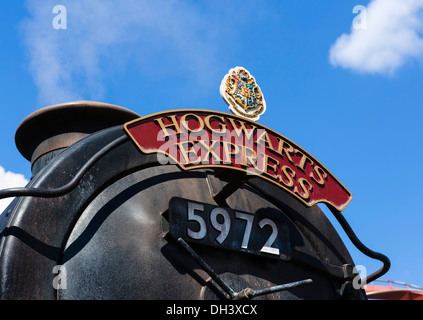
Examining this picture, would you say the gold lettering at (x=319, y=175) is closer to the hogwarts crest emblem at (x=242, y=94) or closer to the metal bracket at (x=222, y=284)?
the hogwarts crest emblem at (x=242, y=94)

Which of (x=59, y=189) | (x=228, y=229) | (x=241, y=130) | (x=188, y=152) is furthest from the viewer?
(x=241, y=130)

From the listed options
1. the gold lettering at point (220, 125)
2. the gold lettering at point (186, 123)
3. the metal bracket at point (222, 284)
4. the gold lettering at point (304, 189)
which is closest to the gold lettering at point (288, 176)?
the gold lettering at point (304, 189)

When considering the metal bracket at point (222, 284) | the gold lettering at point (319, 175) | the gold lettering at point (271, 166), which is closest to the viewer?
the metal bracket at point (222, 284)

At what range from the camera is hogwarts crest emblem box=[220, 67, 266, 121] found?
16.3 ft

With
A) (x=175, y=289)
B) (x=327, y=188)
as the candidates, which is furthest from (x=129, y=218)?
(x=327, y=188)

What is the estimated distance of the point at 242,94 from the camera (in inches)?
200

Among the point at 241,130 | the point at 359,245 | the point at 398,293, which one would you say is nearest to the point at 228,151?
the point at 241,130

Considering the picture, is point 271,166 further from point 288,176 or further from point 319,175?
point 319,175

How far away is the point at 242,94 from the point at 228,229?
1.22 meters

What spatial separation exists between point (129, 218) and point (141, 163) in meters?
0.50

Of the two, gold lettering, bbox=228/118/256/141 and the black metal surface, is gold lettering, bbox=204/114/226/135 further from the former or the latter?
the black metal surface

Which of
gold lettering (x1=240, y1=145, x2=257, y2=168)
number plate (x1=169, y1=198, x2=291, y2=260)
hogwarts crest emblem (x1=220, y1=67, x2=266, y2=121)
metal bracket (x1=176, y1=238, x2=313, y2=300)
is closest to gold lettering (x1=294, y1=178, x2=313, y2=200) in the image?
number plate (x1=169, y1=198, x2=291, y2=260)

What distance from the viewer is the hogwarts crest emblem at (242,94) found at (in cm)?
496

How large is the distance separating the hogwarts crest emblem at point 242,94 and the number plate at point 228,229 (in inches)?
34.2
